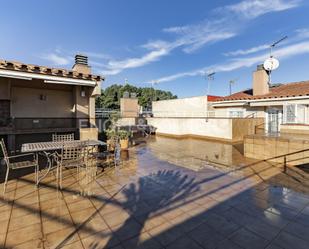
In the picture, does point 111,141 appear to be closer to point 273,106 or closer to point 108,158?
→ point 108,158

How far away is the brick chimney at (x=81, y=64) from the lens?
10688mm

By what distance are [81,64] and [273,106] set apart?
14223 mm

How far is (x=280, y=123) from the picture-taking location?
1375 centimetres

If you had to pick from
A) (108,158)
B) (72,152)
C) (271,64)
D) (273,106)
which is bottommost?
(108,158)

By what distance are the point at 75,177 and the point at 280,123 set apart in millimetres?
14445

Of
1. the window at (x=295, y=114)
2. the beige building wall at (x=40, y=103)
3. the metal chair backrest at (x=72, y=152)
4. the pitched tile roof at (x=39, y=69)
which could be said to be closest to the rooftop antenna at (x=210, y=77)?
the window at (x=295, y=114)

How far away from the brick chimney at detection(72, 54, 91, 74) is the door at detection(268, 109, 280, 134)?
14.0 metres

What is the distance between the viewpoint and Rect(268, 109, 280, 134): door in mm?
14224

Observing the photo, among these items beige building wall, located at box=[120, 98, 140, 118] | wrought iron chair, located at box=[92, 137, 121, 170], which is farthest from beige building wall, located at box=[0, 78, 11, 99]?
beige building wall, located at box=[120, 98, 140, 118]

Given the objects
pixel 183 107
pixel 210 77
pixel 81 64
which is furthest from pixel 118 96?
pixel 81 64

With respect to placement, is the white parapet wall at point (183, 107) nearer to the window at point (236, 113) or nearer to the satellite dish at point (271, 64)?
the window at point (236, 113)

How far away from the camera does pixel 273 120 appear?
1452cm

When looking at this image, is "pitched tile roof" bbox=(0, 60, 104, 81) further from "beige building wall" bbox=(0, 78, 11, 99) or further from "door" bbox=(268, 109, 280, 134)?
"door" bbox=(268, 109, 280, 134)

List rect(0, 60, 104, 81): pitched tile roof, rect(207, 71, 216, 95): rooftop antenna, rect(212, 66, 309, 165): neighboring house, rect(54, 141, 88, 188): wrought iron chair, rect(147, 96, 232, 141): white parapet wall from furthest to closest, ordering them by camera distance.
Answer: rect(207, 71, 216, 95): rooftop antenna, rect(147, 96, 232, 141): white parapet wall, rect(0, 60, 104, 81): pitched tile roof, rect(212, 66, 309, 165): neighboring house, rect(54, 141, 88, 188): wrought iron chair
